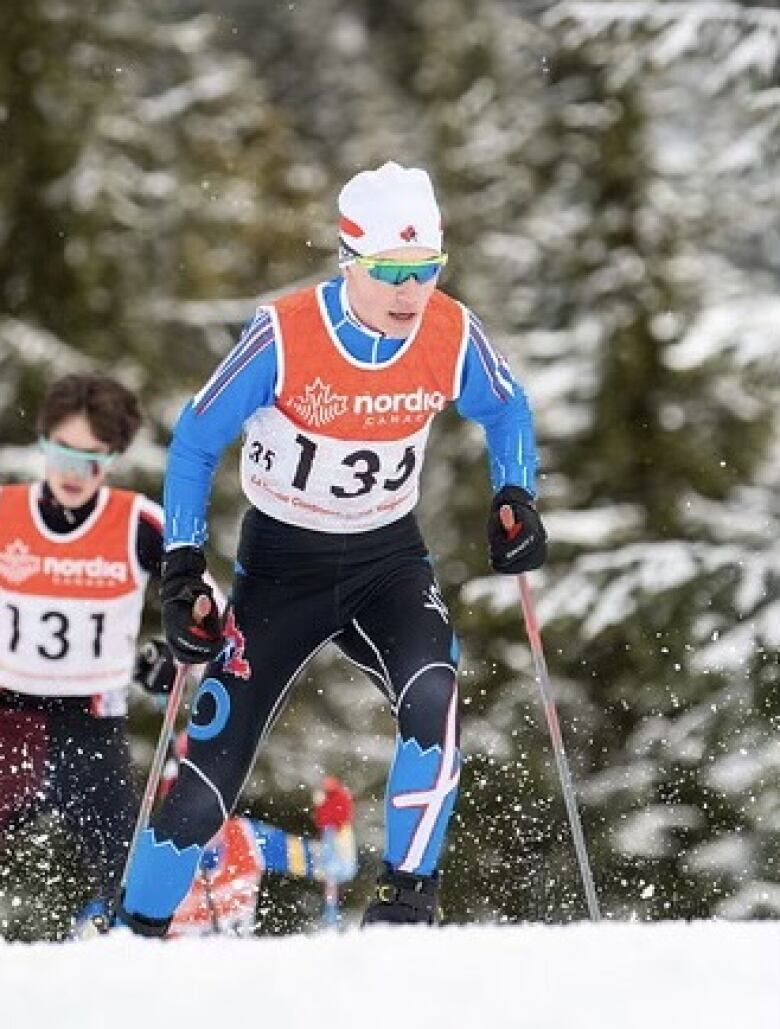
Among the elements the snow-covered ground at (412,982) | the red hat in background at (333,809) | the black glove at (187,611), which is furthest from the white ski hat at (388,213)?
the red hat in background at (333,809)

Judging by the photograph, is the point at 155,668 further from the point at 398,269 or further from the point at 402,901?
the point at 398,269

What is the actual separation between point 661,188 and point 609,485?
2.32 meters

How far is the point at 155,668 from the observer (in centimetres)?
706

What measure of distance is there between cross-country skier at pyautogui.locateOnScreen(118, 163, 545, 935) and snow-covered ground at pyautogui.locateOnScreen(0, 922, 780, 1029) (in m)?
1.19

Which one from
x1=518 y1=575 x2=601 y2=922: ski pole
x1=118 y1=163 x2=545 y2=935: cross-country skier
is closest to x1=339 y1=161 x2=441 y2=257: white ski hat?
x1=118 y1=163 x2=545 y2=935: cross-country skier

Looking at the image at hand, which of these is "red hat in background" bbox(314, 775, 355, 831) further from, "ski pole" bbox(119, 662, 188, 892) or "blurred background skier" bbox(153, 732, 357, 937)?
"ski pole" bbox(119, 662, 188, 892)

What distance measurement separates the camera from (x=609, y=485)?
1781 centimetres

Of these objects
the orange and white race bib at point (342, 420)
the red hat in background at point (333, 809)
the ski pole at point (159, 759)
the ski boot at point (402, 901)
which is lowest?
the red hat in background at point (333, 809)

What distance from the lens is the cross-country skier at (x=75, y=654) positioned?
714 centimetres

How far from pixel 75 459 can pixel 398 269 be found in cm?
168

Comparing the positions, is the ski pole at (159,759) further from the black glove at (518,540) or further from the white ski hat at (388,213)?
the white ski hat at (388,213)

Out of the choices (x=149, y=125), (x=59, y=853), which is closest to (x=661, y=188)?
(x=149, y=125)

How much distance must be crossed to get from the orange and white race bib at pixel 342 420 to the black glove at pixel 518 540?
223 mm

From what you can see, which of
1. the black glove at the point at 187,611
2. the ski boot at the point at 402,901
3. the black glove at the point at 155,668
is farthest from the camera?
the black glove at the point at 155,668
